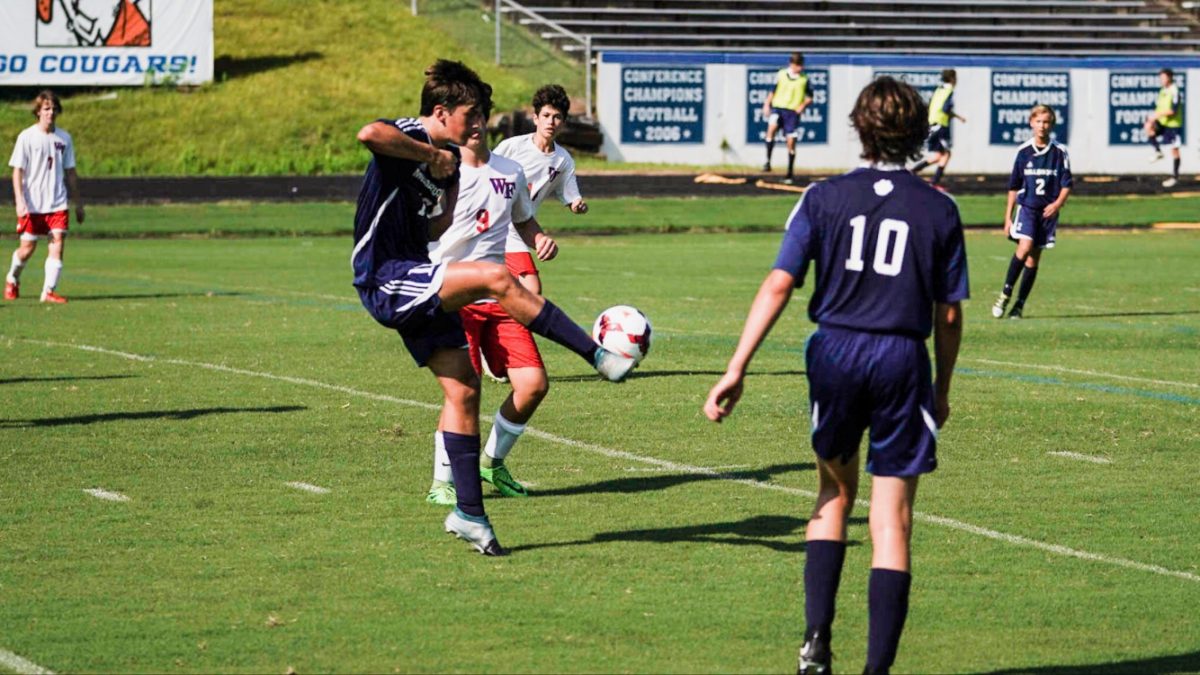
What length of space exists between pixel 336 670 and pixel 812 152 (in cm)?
3710

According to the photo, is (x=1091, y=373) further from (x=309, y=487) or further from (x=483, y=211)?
(x=309, y=487)

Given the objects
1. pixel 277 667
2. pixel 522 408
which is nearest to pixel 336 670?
pixel 277 667

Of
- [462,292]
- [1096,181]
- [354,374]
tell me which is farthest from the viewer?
[1096,181]

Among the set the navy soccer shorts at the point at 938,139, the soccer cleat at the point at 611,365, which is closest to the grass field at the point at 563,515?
the soccer cleat at the point at 611,365

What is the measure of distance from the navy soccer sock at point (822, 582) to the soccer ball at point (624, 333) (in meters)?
1.66

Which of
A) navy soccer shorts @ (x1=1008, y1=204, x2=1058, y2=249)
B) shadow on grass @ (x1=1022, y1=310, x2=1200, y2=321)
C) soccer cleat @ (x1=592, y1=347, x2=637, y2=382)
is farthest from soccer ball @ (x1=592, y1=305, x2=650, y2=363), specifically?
navy soccer shorts @ (x1=1008, y1=204, x2=1058, y2=249)

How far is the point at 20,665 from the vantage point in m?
5.89

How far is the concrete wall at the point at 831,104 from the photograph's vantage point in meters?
41.2

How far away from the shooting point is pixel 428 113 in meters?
7.50

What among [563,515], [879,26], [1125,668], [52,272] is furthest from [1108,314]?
[879,26]

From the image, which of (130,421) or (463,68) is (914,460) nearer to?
(463,68)

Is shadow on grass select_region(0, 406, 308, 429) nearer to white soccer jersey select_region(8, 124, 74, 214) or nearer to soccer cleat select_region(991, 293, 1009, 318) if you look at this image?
white soccer jersey select_region(8, 124, 74, 214)

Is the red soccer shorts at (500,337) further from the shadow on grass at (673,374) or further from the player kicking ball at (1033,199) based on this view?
the player kicking ball at (1033,199)

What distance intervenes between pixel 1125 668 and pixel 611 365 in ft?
7.29
